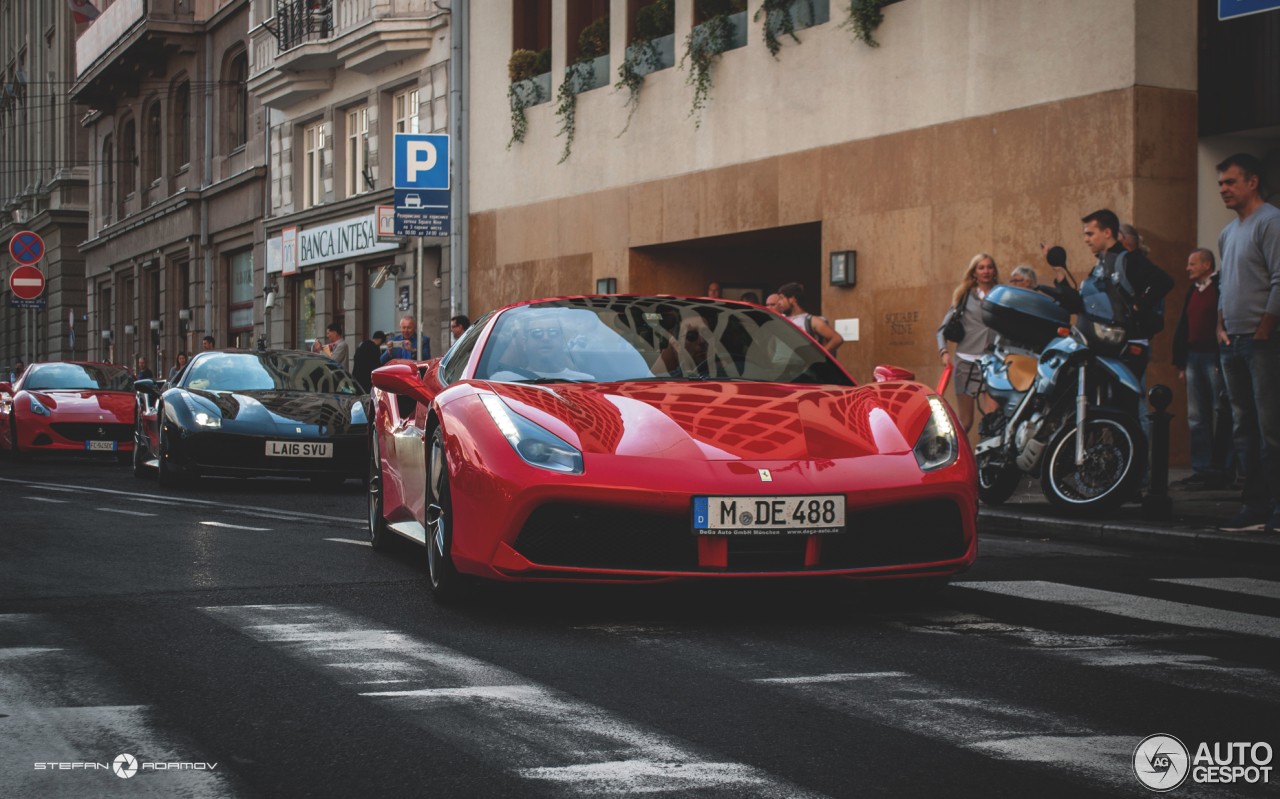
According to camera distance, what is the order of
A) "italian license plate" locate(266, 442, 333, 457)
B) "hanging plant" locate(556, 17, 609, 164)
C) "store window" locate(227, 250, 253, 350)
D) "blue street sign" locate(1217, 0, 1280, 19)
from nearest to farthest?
"blue street sign" locate(1217, 0, 1280, 19) < "italian license plate" locate(266, 442, 333, 457) < "hanging plant" locate(556, 17, 609, 164) < "store window" locate(227, 250, 253, 350)

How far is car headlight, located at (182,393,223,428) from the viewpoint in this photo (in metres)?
12.3

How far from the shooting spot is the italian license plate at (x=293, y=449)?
12.1 meters

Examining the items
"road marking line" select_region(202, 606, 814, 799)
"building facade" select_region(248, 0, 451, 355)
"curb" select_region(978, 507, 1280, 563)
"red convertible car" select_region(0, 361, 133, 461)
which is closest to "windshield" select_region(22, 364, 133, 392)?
"red convertible car" select_region(0, 361, 133, 461)

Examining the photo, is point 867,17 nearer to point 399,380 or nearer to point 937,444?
point 399,380

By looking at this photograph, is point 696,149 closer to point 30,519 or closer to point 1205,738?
point 30,519

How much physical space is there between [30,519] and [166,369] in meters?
31.7

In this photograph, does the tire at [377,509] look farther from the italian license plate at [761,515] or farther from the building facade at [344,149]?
the building facade at [344,149]

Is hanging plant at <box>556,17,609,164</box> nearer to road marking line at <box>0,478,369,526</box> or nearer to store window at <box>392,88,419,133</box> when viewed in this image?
store window at <box>392,88,419,133</box>

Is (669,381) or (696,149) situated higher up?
(696,149)

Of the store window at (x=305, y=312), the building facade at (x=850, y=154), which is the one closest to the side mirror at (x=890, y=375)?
the building facade at (x=850, y=154)

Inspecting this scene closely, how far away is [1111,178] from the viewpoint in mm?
13336

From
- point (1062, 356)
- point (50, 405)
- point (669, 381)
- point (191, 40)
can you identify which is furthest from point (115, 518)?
point (191, 40)

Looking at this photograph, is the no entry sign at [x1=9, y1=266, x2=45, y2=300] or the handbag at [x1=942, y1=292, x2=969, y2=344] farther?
the no entry sign at [x1=9, y1=266, x2=45, y2=300]

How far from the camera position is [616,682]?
4.22m
